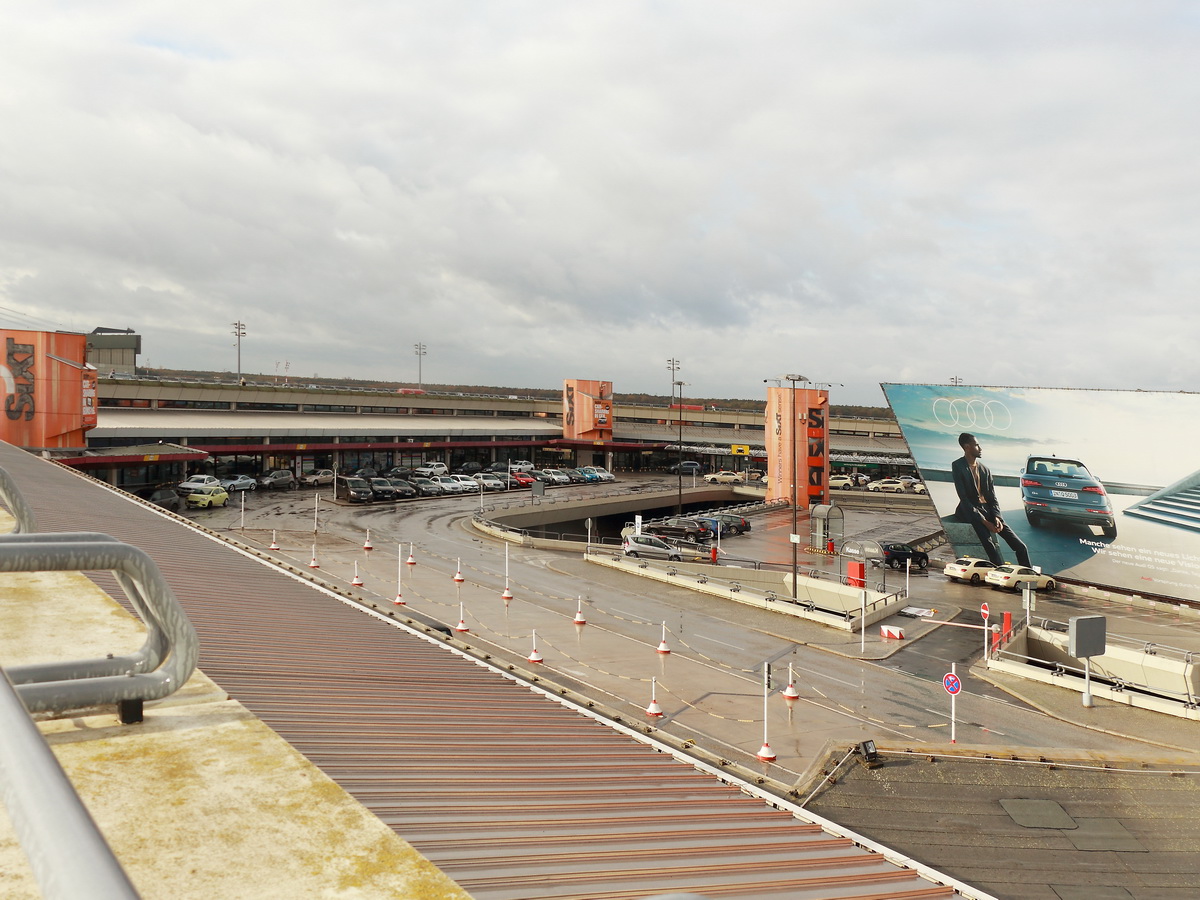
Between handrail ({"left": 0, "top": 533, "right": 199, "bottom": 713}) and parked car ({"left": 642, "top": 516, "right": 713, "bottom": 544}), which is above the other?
handrail ({"left": 0, "top": 533, "right": 199, "bottom": 713})

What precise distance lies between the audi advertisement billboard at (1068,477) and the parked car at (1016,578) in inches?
30.0

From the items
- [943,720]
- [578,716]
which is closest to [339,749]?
[578,716]

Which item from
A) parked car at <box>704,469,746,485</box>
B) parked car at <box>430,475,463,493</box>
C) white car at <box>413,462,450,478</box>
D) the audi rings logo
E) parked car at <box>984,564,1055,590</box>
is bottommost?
parked car at <box>984,564,1055,590</box>

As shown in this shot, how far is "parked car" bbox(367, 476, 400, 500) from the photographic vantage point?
5288 cm

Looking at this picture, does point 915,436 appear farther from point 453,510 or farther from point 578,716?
point 578,716

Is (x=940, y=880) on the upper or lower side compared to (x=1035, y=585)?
upper

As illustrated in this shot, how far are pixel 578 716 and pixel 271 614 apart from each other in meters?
4.83

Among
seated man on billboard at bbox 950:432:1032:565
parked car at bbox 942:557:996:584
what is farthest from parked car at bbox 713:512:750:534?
seated man on billboard at bbox 950:432:1032:565

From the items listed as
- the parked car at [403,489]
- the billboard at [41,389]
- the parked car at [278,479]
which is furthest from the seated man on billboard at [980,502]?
the billboard at [41,389]

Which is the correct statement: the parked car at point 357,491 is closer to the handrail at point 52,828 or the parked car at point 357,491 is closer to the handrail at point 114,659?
the handrail at point 114,659

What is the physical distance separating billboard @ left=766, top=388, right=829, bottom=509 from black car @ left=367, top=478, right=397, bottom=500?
97.1 ft

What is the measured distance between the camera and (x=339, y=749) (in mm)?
6223

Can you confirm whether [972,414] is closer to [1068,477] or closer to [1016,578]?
[1068,477]

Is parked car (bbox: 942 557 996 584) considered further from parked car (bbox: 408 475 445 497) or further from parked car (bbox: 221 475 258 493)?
parked car (bbox: 221 475 258 493)
